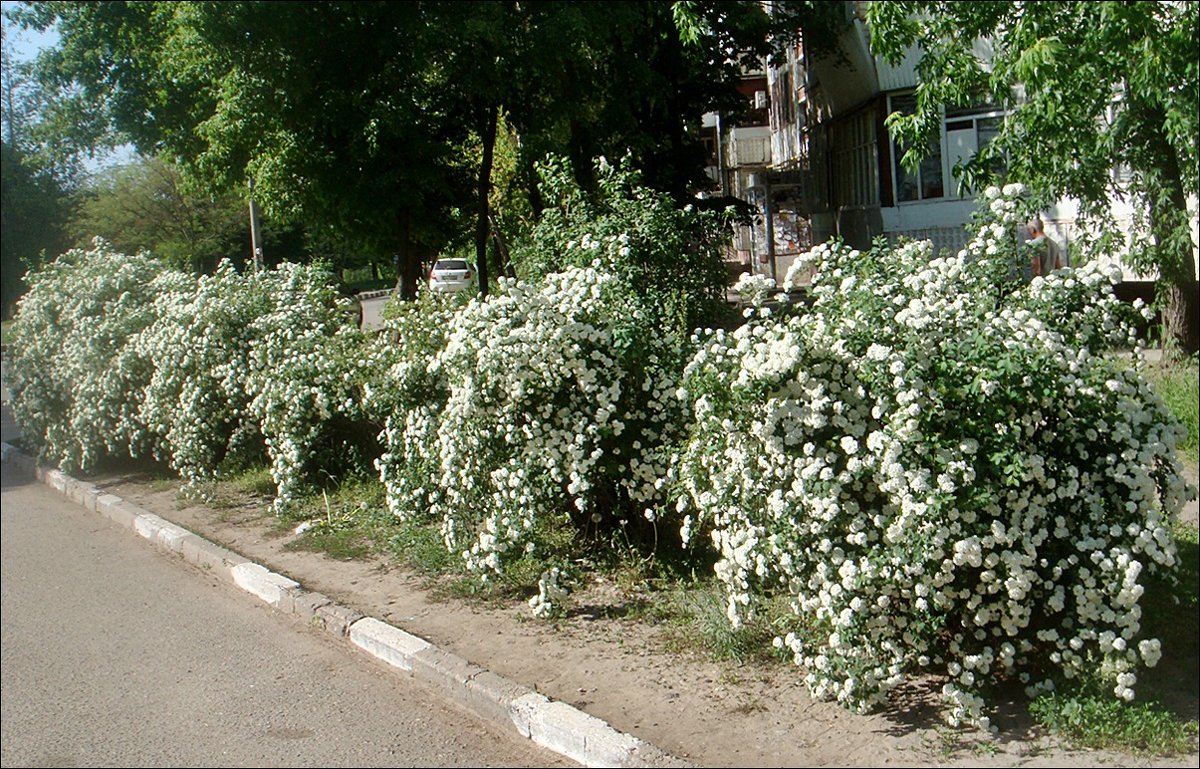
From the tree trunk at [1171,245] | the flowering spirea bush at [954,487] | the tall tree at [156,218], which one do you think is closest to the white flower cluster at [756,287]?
the flowering spirea bush at [954,487]

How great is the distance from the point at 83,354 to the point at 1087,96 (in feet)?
32.5

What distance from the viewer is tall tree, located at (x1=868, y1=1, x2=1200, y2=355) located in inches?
267

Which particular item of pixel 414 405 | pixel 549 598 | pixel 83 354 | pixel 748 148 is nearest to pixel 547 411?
pixel 549 598

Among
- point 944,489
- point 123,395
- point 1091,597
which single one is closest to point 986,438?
point 944,489

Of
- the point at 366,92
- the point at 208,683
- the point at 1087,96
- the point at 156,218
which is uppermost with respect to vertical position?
the point at 366,92

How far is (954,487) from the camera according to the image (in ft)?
14.4

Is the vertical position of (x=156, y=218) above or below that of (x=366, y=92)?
below

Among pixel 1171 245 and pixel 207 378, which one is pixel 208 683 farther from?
pixel 1171 245

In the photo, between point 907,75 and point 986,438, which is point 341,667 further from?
point 907,75

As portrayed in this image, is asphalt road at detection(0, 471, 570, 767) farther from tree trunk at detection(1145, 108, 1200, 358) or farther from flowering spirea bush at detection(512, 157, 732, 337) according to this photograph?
tree trunk at detection(1145, 108, 1200, 358)

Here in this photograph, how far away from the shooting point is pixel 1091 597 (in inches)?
172

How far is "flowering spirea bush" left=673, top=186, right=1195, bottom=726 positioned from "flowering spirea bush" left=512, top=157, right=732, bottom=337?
8.48ft

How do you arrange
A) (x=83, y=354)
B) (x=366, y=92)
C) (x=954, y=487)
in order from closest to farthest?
(x=954, y=487) < (x=83, y=354) < (x=366, y=92)

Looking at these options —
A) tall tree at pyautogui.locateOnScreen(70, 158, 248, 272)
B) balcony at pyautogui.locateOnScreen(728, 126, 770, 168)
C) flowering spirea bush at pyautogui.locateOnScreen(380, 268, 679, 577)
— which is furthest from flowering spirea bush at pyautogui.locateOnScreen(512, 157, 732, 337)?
tall tree at pyautogui.locateOnScreen(70, 158, 248, 272)
